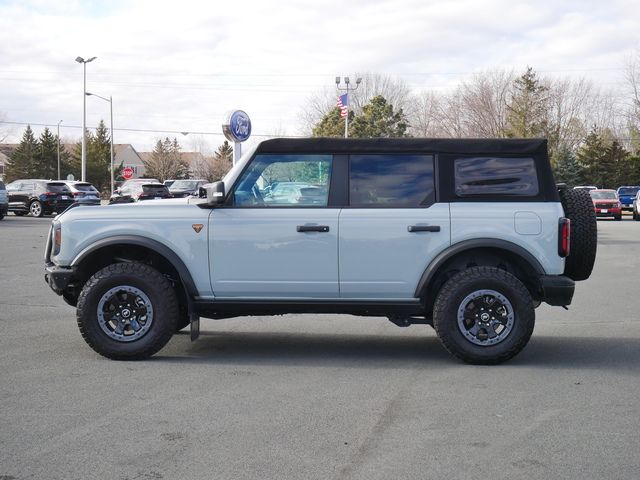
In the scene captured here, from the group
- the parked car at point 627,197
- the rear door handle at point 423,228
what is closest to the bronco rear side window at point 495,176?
the rear door handle at point 423,228

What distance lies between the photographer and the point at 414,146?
23.4 ft

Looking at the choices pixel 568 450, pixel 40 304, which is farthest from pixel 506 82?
pixel 568 450

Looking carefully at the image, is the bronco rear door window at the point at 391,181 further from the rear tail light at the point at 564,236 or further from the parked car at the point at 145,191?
the parked car at the point at 145,191

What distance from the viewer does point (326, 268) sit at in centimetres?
699

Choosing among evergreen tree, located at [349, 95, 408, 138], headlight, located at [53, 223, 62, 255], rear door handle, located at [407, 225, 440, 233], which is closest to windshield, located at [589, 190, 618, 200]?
evergreen tree, located at [349, 95, 408, 138]

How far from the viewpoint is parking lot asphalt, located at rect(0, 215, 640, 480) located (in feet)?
14.4

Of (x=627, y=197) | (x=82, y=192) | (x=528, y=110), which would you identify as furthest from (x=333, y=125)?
(x=82, y=192)

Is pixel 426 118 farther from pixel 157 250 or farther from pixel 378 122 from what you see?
pixel 157 250

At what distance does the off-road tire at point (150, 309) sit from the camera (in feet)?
23.0

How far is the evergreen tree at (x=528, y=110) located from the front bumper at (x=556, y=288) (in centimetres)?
5608

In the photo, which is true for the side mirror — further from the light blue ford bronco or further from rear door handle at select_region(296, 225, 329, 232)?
rear door handle at select_region(296, 225, 329, 232)

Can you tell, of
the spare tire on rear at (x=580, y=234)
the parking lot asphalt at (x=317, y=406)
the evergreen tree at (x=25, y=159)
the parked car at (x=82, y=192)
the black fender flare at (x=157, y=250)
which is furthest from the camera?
the evergreen tree at (x=25, y=159)

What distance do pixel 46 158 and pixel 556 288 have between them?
279 ft

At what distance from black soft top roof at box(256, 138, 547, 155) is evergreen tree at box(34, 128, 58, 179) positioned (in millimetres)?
82396
